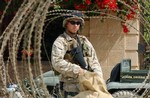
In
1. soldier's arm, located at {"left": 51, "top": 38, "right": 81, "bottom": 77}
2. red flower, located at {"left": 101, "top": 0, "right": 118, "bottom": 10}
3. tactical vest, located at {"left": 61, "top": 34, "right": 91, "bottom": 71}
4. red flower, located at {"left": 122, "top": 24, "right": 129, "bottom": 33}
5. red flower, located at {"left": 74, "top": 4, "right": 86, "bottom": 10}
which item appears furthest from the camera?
red flower, located at {"left": 122, "top": 24, "right": 129, "bottom": 33}

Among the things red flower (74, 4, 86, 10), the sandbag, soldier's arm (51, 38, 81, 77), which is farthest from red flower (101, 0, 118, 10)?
the sandbag

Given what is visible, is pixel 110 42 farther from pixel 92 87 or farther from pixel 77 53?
pixel 92 87

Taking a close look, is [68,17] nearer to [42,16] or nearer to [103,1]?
[42,16]

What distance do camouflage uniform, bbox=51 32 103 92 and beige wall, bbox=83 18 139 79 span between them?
19.8 feet

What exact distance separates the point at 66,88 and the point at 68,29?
2.07 ft

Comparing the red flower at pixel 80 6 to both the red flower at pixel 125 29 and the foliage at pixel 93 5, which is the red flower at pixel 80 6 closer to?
the foliage at pixel 93 5

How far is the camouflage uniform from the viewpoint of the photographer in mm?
6832

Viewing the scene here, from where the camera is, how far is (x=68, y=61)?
7012 millimetres

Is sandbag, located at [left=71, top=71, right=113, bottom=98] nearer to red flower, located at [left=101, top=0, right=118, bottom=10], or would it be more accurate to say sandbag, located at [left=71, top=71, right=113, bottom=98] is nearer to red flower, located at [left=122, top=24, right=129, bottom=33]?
red flower, located at [left=101, top=0, right=118, bottom=10]

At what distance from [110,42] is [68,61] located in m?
6.30

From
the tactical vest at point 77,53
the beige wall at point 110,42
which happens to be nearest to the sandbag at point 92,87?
the tactical vest at point 77,53

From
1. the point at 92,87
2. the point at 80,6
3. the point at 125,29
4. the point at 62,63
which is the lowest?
the point at 92,87

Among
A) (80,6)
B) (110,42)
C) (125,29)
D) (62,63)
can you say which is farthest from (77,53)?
(110,42)

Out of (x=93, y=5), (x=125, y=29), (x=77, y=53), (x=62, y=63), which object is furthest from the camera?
(x=125, y=29)
